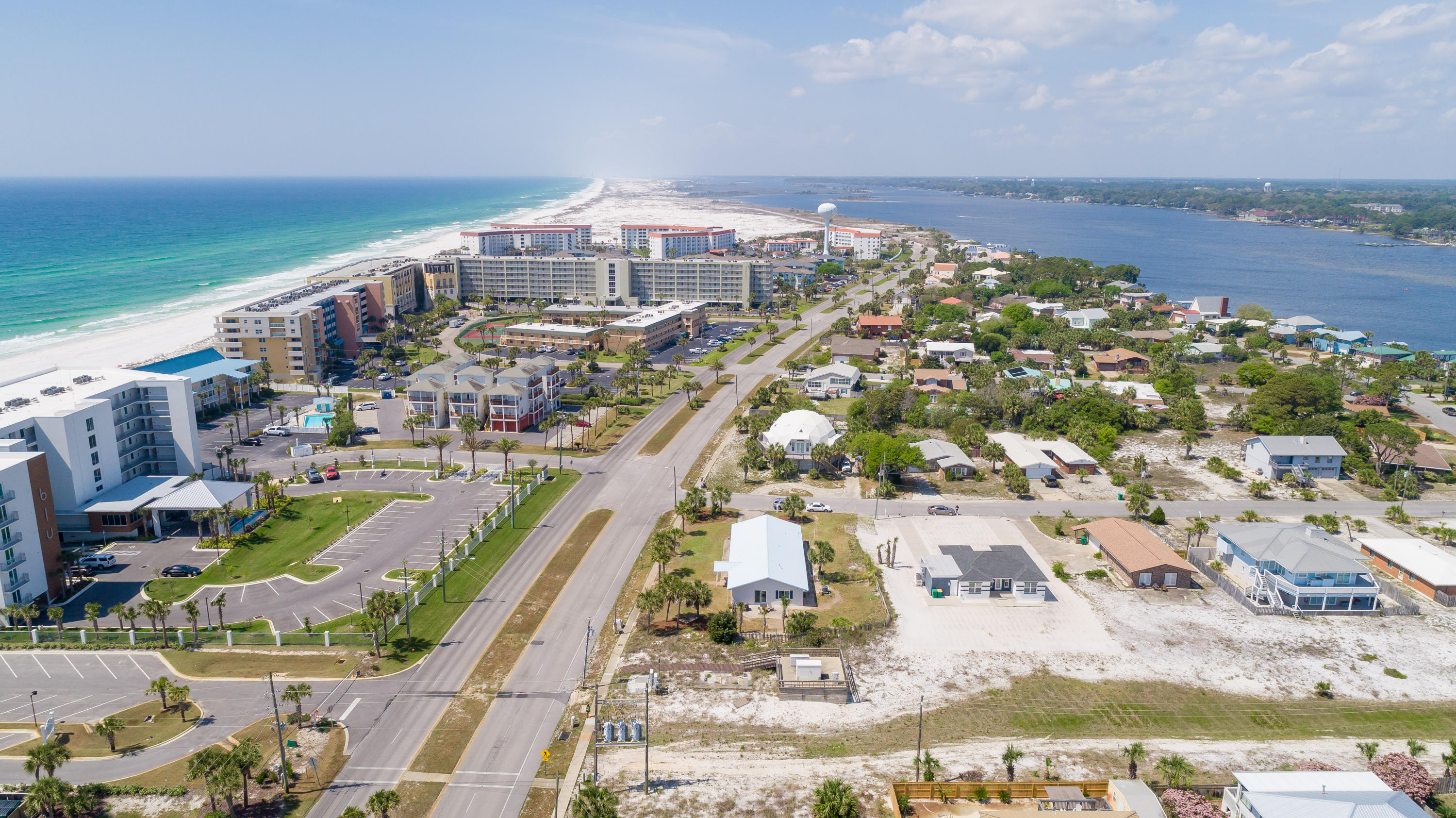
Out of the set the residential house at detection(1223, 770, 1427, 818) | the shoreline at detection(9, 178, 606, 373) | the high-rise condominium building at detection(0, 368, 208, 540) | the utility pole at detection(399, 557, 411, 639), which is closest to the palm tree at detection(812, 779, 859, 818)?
the residential house at detection(1223, 770, 1427, 818)

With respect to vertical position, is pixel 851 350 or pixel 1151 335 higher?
pixel 1151 335

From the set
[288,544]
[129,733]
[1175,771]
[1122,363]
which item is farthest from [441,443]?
[1122,363]

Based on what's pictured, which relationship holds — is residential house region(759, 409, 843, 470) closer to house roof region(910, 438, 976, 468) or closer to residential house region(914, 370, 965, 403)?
house roof region(910, 438, 976, 468)

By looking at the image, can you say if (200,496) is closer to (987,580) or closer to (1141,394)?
(987,580)

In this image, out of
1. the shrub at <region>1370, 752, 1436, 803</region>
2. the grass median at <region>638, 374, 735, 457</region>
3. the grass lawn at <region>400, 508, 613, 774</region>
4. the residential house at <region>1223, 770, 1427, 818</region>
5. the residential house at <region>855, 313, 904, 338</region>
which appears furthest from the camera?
the residential house at <region>855, 313, 904, 338</region>

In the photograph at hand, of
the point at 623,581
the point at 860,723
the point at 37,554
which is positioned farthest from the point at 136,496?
the point at 860,723

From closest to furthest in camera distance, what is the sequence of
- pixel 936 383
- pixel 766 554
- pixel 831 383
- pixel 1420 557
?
pixel 766 554, pixel 1420 557, pixel 831 383, pixel 936 383
